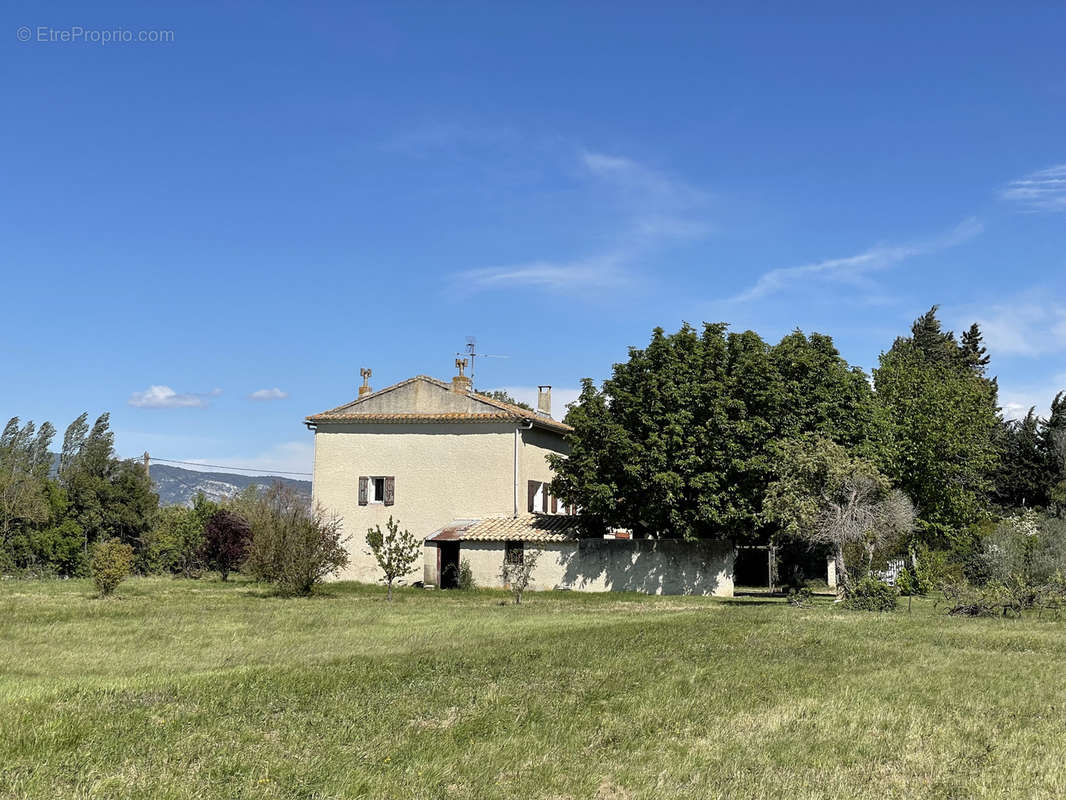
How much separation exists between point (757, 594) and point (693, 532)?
573 centimetres

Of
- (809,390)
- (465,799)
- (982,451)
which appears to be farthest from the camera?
(982,451)

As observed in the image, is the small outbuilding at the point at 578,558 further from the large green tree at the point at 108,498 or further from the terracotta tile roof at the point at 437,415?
the large green tree at the point at 108,498

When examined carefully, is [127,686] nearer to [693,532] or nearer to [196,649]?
[196,649]

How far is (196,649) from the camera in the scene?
16.4m

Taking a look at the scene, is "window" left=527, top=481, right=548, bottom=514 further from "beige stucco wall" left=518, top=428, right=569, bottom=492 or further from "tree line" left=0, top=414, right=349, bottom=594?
"tree line" left=0, top=414, right=349, bottom=594

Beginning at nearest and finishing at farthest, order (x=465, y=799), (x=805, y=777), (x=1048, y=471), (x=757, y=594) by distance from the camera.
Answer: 1. (x=465, y=799)
2. (x=805, y=777)
3. (x=757, y=594)
4. (x=1048, y=471)

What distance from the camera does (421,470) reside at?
133 feet

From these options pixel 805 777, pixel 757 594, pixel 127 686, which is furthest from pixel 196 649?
pixel 757 594

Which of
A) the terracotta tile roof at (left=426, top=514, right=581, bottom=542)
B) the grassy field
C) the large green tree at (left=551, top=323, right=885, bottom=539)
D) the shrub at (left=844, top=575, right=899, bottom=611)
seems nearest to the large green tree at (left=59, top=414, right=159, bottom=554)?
the terracotta tile roof at (left=426, top=514, right=581, bottom=542)

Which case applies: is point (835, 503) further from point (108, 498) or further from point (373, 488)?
point (108, 498)

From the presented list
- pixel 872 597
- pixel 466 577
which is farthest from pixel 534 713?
pixel 466 577

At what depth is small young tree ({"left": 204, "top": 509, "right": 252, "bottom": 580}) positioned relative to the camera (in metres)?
45.8

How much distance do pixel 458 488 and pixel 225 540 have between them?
44.0 ft

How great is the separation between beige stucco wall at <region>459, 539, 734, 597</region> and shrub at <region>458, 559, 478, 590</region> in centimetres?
55
